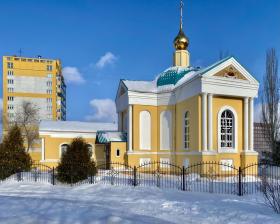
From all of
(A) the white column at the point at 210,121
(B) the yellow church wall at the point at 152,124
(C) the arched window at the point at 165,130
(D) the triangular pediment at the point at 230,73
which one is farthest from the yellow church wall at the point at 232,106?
(B) the yellow church wall at the point at 152,124

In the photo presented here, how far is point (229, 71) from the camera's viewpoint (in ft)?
51.8

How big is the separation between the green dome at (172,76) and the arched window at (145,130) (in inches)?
90.4

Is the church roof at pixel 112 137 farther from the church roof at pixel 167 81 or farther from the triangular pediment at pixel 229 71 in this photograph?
the triangular pediment at pixel 229 71

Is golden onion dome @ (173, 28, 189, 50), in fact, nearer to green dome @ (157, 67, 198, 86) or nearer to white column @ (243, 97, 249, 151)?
green dome @ (157, 67, 198, 86)

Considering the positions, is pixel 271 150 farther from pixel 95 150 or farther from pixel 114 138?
pixel 95 150

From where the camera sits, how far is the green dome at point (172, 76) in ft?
60.6

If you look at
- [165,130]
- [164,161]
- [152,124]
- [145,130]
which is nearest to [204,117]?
[165,130]

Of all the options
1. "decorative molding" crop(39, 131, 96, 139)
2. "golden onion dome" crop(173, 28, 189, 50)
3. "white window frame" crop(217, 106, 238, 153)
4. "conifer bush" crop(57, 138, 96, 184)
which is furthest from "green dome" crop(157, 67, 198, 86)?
"decorative molding" crop(39, 131, 96, 139)

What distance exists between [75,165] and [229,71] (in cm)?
946

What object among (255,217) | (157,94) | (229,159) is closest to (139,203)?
(255,217)

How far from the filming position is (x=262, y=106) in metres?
21.4

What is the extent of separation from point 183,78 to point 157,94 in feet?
→ 6.31

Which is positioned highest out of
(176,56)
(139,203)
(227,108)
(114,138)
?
(176,56)

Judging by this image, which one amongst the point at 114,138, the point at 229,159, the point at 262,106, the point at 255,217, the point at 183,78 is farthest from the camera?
the point at 262,106
